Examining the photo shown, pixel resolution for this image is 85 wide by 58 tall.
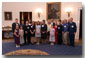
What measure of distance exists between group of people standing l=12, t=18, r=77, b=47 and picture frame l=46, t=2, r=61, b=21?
0.52 feet

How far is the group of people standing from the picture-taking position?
469 cm

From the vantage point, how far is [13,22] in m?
4.62

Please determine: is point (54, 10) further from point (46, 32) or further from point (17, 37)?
point (17, 37)

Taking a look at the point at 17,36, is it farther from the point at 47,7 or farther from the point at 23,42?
the point at 47,7

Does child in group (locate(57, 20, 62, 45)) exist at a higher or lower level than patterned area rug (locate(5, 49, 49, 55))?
higher

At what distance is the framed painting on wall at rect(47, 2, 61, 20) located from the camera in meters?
4.66

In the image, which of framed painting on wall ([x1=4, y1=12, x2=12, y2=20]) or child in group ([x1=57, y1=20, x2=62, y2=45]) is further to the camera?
child in group ([x1=57, y1=20, x2=62, y2=45])

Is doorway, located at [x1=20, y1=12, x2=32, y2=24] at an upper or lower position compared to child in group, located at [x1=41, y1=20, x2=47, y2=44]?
upper

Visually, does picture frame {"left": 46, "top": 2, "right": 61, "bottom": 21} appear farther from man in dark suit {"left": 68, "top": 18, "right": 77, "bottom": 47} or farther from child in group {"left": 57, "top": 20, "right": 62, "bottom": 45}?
man in dark suit {"left": 68, "top": 18, "right": 77, "bottom": 47}

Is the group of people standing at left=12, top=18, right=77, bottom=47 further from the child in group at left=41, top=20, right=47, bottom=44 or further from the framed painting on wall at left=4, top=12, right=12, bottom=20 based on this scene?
the framed painting on wall at left=4, top=12, right=12, bottom=20

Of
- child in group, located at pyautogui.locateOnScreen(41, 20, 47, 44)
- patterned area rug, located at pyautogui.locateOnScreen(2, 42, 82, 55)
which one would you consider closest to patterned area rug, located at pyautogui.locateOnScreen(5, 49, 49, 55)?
patterned area rug, located at pyautogui.locateOnScreen(2, 42, 82, 55)

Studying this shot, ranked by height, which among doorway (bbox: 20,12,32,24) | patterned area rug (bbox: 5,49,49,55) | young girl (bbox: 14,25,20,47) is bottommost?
patterned area rug (bbox: 5,49,49,55)

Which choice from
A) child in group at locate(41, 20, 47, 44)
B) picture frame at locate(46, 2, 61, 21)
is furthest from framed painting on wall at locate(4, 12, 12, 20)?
picture frame at locate(46, 2, 61, 21)

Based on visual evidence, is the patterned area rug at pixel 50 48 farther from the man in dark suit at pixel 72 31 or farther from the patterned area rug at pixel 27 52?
the man in dark suit at pixel 72 31
